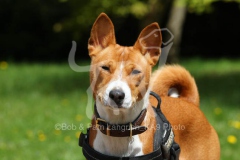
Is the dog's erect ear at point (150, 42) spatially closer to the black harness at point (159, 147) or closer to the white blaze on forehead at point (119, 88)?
the black harness at point (159, 147)

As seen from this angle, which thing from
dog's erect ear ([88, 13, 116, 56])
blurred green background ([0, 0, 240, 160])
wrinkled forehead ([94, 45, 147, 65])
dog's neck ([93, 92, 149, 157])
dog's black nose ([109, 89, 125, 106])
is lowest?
blurred green background ([0, 0, 240, 160])

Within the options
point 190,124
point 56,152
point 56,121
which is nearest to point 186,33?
point 56,121

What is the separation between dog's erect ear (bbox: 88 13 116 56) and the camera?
3525 mm

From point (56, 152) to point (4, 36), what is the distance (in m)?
14.0

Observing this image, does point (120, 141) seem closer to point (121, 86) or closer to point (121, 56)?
point (121, 86)

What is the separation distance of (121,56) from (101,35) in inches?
12.0

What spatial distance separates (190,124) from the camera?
3977mm

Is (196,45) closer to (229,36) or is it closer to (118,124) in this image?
(229,36)

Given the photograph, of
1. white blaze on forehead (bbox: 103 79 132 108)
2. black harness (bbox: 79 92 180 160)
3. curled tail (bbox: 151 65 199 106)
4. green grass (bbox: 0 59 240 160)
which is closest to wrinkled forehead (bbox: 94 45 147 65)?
white blaze on forehead (bbox: 103 79 132 108)

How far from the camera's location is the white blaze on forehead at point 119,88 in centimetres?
306

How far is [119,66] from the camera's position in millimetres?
3270

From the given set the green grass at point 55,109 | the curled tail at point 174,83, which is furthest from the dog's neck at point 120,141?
the green grass at point 55,109

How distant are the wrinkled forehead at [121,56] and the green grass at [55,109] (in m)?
2.12

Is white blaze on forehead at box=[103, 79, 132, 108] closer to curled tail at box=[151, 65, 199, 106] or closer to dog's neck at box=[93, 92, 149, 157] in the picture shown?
dog's neck at box=[93, 92, 149, 157]
